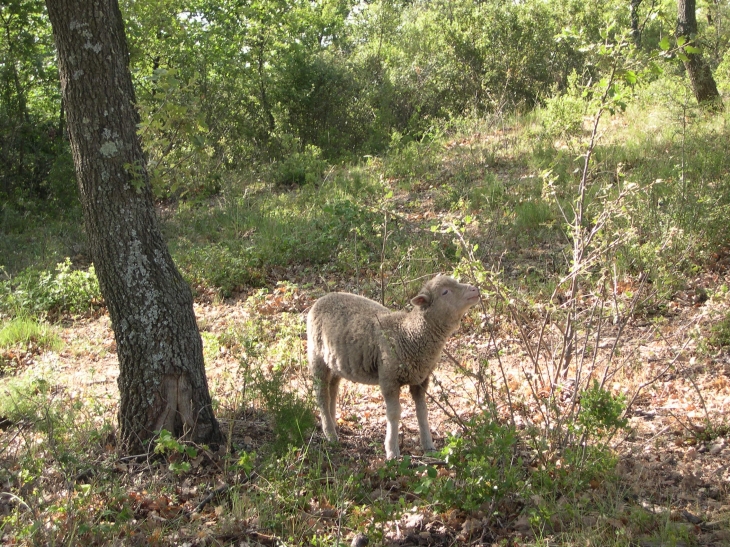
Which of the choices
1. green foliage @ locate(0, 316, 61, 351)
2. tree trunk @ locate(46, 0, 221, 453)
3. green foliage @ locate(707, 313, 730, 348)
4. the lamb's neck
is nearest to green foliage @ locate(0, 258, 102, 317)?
green foliage @ locate(0, 316, 61, 351)

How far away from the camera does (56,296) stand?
432 inches

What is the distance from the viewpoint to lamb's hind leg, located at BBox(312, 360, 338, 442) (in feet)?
20.1

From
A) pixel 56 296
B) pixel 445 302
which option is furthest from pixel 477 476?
pixel 56 296

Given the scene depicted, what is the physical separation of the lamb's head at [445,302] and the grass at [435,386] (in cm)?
32

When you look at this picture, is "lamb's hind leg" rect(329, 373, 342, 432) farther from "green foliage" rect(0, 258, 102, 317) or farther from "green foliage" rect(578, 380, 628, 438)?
"green foliage" rect(0, 258, 102, 317)

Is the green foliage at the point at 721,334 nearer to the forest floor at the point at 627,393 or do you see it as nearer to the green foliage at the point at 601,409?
the forest floor at the point at 627,393

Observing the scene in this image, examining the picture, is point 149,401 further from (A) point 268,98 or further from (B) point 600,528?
(A) point 268,98

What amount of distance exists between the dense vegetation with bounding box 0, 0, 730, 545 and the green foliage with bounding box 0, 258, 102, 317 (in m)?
0.05

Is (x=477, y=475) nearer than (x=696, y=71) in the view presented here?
Yes

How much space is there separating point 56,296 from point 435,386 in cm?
752

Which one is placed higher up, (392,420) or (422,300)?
(422,300)

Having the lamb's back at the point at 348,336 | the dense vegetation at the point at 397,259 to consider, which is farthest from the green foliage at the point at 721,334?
the lamb's back at the point at 348,336

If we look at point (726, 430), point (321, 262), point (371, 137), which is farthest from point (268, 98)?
point (726, 430)

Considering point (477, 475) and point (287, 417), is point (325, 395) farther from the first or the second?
point (477, 475)
